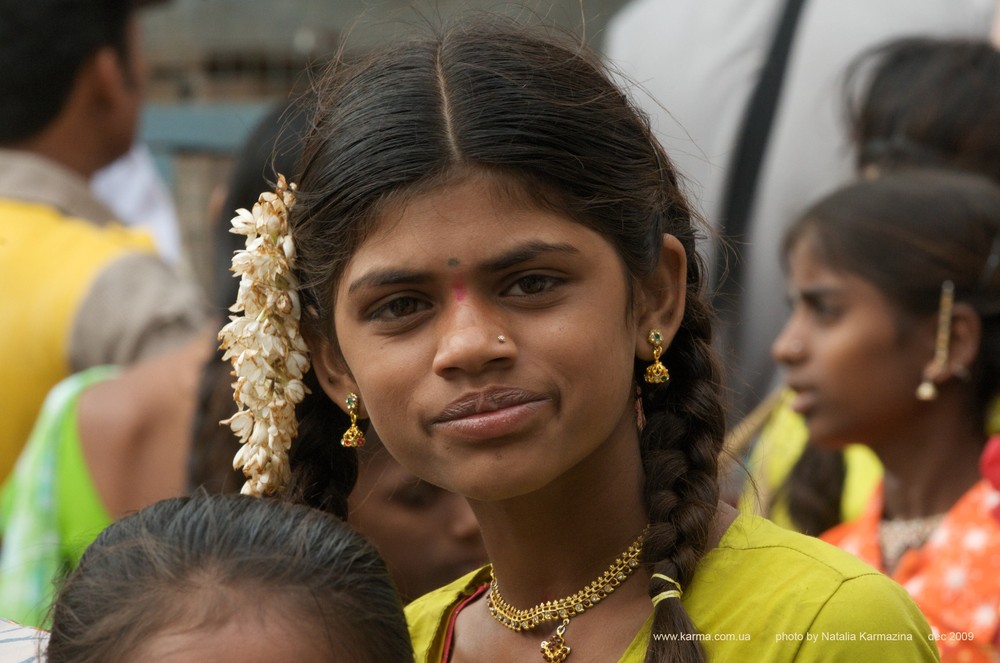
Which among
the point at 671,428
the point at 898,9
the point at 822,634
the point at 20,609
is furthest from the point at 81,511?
the point at 898,9

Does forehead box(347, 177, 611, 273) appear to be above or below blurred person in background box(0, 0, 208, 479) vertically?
above

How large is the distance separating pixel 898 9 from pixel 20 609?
2983 millimetres

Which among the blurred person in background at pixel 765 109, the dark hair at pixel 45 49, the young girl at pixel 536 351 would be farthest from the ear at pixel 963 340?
the dark hair at pixel 45 49

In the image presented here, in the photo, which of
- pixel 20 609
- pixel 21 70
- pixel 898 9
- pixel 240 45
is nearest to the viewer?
pixel 20 609

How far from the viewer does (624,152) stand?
76.2 inches

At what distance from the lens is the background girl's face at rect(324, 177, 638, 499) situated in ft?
5.85

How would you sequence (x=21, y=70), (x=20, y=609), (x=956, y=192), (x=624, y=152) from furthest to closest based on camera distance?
(x=21, y=70), (x=956, y=192), (x=20, y=609), (x=624, y=152)

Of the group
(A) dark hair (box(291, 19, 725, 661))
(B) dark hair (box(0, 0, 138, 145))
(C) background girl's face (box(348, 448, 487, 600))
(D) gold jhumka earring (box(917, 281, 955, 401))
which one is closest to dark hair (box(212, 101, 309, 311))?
(C) background girl's face (box(348, 448, 487, 600))

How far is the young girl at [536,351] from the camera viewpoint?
1.79 metres

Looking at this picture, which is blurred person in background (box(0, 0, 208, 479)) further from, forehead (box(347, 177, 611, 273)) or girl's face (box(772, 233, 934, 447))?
forehead (box(347, 177, 611, 273))

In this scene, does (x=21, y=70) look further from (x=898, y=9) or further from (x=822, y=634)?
(x=822, y=634)

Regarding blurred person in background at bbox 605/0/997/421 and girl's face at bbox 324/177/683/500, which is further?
blurred person in background at bbox 605/0/997/421

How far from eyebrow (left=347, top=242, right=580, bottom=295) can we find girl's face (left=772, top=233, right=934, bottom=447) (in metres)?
1.59

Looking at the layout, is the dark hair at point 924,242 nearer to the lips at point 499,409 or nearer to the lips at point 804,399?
the lips at point 804,399
